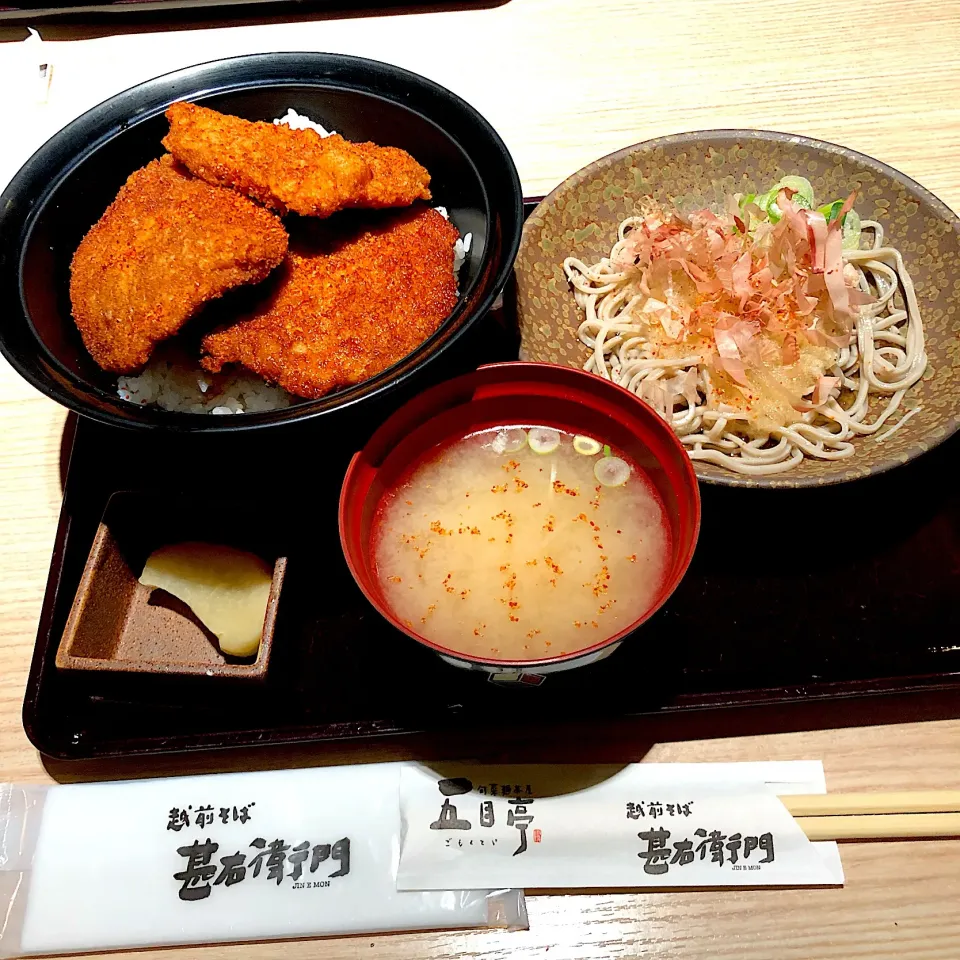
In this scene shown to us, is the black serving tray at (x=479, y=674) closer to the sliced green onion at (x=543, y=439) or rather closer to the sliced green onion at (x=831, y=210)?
the sliced green onion at (x=543, y=439)

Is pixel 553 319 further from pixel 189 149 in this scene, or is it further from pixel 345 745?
pixel 345 745

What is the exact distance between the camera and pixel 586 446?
5.33 ft

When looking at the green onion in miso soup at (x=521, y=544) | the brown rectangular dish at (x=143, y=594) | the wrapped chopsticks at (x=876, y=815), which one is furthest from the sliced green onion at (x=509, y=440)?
the wrapped chopsticks at (x=876, y=815)

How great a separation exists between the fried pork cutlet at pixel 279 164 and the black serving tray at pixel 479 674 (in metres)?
0.42

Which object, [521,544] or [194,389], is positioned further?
[194,389]

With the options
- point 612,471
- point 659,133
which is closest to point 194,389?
point 612,471

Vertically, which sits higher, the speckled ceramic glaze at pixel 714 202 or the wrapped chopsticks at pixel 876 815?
the speckled ceramic glaze at pixel 714 202

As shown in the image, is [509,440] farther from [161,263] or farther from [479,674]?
[161,263]

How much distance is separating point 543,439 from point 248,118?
3.63ft

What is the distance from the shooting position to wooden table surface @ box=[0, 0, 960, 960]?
4.42 feet

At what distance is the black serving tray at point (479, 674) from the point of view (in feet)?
4.82

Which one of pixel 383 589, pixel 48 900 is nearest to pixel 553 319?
pixel 383 589

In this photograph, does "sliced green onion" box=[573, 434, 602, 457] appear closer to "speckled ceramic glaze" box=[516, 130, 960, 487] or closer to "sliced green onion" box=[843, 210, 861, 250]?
"speckled ceramic glaze" box=[516, 130, 960, 487]

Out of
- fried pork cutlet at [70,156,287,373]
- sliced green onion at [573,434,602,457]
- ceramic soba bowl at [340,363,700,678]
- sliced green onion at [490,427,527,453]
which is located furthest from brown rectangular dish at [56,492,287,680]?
sliced green onion at [573,434,602,457]
